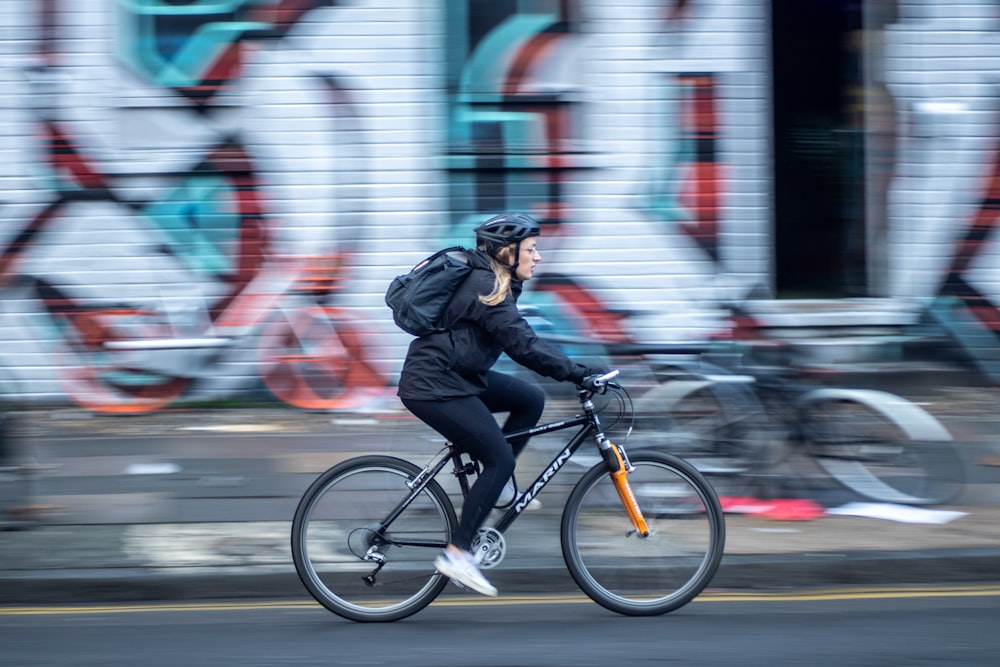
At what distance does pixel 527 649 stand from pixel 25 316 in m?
6.75

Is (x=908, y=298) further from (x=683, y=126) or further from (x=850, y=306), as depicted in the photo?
(x=683, y=126)

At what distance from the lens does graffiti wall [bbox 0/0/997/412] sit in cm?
981

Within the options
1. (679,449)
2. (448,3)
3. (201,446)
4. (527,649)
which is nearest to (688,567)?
(527,649)

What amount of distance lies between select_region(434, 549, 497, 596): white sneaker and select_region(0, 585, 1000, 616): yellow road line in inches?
20.2

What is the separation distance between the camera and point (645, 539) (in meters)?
5.16

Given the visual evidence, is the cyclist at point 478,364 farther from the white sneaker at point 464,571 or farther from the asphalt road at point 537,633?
the asphalt road at point 537,633

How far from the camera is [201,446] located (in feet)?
28.3

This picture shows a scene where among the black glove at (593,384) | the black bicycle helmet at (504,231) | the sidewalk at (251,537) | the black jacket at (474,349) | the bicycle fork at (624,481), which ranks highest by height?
the black bicycle helmet at (504,231)

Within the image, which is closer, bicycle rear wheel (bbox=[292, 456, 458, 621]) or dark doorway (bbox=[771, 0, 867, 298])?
bicycle rear wheel (bbox=[292, 456, 458, 621])

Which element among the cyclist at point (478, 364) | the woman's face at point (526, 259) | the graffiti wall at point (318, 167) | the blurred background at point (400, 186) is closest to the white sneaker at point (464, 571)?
the cyclist at point (478, 364)

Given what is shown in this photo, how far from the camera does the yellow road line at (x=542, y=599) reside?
17.9 ft

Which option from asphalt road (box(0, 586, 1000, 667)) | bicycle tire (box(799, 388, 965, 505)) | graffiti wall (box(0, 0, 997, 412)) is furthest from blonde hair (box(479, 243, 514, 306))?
graffiti wall (box(0, 0, 997, 412))

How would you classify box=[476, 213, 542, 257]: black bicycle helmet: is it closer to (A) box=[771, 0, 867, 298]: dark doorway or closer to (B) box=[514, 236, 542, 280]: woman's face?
(B) box=[514, 236, 542, 280]: woman's face

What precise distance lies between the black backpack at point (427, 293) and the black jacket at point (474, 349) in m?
0.05
